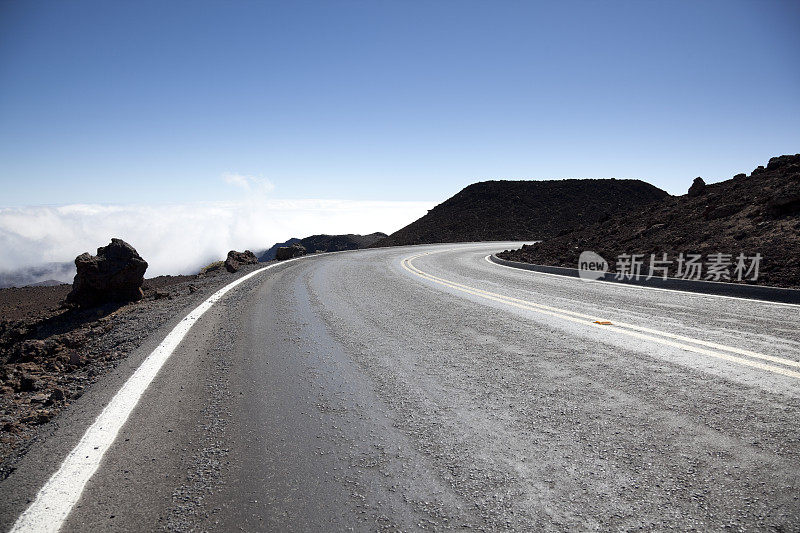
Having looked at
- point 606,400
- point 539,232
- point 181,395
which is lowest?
point 181,395

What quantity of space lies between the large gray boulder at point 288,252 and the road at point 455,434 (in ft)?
54.3

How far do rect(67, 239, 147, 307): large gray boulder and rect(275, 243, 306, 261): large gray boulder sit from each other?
10560mm

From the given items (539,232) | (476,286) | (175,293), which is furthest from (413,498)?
(539,232)

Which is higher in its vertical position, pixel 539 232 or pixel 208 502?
pixel 539 232

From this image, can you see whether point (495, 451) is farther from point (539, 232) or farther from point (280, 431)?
point (539, 232)

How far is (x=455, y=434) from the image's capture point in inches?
113

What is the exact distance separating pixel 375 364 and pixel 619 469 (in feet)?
8.36

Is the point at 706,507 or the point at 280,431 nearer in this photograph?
the point at 706,507

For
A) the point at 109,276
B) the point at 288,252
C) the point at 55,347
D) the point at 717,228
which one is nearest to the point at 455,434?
the point at 55,347

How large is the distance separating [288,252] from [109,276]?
12.7 metres

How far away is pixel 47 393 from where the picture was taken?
4.38 m

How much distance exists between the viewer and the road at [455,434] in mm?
2125

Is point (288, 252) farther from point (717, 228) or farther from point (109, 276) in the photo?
point (717, 228)

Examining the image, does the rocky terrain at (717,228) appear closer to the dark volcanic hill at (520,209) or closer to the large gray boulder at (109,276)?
the large gray boulder at (109,276)
